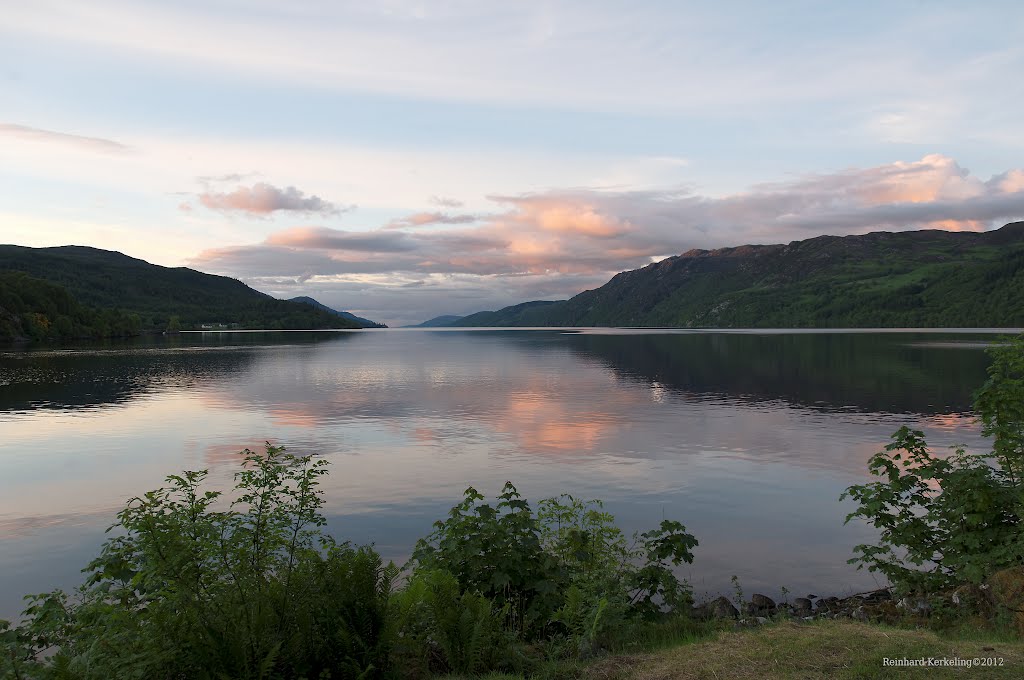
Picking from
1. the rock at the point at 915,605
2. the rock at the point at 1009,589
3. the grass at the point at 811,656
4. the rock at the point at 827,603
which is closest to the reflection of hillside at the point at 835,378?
the rock at the point at 827,603

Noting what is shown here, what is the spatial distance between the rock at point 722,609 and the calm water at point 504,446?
2569mm

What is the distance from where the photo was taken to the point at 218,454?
39.5m

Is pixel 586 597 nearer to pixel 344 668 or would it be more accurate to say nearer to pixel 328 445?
pixel 344 668

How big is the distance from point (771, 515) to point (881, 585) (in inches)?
271

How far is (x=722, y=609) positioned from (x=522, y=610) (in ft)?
18.5

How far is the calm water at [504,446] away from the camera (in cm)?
2345

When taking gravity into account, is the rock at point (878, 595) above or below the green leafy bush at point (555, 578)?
below

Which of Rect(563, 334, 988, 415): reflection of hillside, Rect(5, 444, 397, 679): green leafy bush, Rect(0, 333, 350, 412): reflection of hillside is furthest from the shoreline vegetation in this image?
Rect(0, 333, 350, 412): reflection of hillside

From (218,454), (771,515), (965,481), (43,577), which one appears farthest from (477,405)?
(965,481)

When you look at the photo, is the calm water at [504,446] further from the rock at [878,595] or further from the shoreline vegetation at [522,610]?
the shoreline vegetation at [522,610]

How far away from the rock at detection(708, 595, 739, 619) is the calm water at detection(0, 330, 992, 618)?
2569mm

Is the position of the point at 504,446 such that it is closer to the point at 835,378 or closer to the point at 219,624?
the point at 219,624

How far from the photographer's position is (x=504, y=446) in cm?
4166

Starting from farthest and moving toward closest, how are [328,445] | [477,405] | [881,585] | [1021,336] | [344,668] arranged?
[477,405] → [328,445] → [881,585] → [1021,336] → [344,668]
